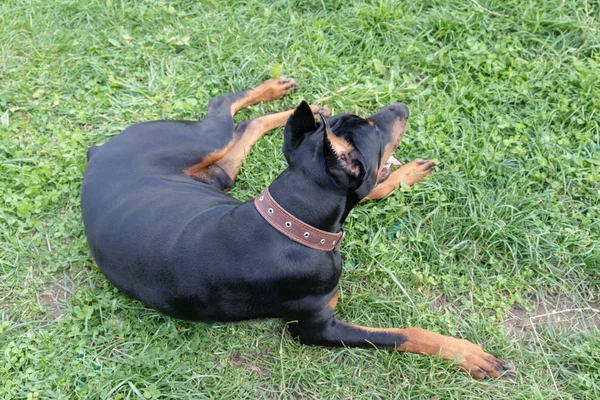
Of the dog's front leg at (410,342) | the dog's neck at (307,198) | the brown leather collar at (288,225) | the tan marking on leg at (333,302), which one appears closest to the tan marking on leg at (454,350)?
the dog's front leg at (410,342)

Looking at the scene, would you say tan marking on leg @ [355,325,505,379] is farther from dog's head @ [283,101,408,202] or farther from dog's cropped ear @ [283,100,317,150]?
dog's cropped ear @ [283,100,317,150]

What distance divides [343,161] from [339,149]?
0.07 metres

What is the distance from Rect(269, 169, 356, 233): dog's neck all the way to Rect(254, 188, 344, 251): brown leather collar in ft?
0.09

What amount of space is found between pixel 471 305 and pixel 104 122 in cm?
339

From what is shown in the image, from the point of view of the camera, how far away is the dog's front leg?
350 cm

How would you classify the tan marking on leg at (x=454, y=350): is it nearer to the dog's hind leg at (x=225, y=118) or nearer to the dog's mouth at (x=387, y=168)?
the dog's mouth at (x=387, y=168)

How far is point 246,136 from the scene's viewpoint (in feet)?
14.6

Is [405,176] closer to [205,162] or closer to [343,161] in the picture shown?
[343,161]

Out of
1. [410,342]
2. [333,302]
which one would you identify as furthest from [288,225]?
[410,342]

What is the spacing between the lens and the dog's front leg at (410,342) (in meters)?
3.50

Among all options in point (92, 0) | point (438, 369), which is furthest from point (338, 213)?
point (92, 0)

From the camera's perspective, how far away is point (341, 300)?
387 centimetres

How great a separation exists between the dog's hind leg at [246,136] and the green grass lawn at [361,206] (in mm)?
99

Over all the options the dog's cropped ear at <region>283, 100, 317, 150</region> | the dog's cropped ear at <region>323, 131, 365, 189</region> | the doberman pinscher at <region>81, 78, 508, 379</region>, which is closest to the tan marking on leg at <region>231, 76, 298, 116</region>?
the doberman pinscher at <region>81, 78, 508, 379</region>
